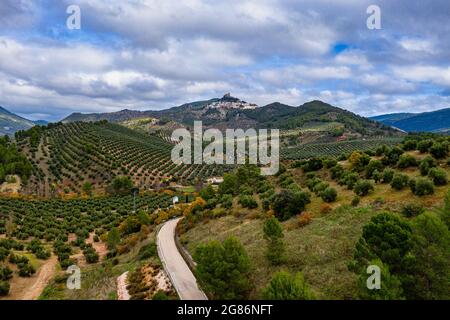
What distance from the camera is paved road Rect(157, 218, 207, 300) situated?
1124 inches

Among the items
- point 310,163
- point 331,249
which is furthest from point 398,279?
point 310,163

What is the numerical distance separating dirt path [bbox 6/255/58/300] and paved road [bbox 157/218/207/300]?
12.3 m

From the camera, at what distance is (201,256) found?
2598 centimetres

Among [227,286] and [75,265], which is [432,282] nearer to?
[227,286]

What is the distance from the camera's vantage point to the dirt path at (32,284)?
121ft

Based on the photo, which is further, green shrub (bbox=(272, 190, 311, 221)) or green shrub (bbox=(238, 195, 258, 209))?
green shrub (bbox=(238, 195, 258, 209))

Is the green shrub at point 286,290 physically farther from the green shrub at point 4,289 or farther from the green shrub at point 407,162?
the green shrub at point 407,162

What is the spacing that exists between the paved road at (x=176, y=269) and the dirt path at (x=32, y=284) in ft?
40.4

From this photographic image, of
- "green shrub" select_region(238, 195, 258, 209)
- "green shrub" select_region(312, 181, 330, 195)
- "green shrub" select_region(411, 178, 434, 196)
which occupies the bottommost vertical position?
"green shrub" select_region(238, 195, 258, 209)

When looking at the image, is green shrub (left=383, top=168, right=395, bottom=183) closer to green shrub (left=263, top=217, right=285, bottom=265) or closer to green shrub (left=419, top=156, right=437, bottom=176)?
green shrub (left=419, top=156, right=437, bottom=176)

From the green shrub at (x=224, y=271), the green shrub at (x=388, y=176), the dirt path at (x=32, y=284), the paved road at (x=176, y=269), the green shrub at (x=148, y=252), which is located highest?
the green shrub at (x=388, y=176)

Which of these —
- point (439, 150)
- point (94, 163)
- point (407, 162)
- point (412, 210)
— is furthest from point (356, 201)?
point (94, 163)

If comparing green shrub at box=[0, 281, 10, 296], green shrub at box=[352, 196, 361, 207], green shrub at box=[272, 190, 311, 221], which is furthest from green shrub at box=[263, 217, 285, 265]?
green shrub at box=[0, 281, 10, 296]

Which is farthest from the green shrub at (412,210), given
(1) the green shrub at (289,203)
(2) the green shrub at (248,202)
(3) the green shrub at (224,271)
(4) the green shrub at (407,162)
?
(2) the green shrub at (248,202)
